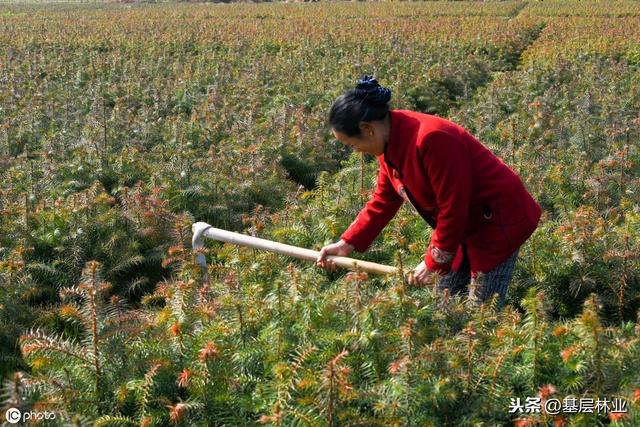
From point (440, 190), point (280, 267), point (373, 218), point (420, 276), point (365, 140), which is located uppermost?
point (365, 140)

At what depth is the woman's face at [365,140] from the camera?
3287 millimetres

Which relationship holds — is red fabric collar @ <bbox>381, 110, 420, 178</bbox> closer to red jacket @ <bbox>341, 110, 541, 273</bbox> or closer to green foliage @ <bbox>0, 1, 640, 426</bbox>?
red jacket @ <bbox>341, 110, 541, 273</bbox>

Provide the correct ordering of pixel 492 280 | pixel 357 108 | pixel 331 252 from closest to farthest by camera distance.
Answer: pixel 357 108 < pixel 492 280 < pixel 331 252

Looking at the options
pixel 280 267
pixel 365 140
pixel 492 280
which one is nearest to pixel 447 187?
pixel 365 140

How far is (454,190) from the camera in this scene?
3.28 meters

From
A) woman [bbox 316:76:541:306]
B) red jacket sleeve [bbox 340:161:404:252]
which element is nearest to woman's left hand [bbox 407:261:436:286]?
woman [bbox 316:76:541:306]

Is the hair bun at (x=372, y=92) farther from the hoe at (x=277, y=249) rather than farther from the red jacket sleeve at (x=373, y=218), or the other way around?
the hoe at (x=277, y=249)

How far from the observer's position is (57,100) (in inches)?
395

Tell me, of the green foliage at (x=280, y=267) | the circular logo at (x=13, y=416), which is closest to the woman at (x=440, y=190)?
the green foliage at (x=280, y=267)

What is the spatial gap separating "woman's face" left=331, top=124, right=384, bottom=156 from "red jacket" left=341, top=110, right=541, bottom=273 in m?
0.07

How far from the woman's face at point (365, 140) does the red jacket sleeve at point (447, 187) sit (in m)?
0.25

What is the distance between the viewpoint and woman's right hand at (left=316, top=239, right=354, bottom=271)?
3766 mm

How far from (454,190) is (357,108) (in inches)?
24.8

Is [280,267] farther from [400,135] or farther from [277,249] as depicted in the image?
[400,135]
